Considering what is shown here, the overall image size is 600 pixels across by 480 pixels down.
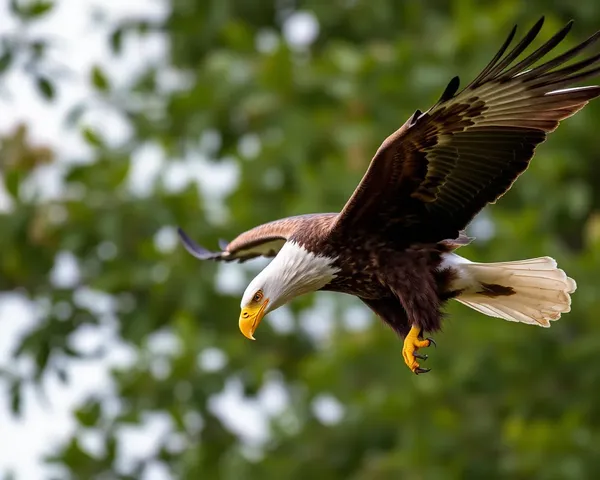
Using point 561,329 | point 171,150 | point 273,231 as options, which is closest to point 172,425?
point 171,150

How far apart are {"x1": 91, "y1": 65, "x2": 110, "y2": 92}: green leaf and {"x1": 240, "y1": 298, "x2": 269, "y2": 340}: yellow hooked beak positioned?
24.6 ft

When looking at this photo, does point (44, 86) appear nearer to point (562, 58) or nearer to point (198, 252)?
point (198, 252)

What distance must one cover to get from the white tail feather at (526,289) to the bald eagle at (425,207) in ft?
0.12

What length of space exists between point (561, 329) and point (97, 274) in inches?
174

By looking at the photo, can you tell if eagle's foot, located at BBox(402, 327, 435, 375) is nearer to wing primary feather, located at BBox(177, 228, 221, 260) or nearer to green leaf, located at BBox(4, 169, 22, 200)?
wing primary feather, located at BBox(177, 228, 221, 260)

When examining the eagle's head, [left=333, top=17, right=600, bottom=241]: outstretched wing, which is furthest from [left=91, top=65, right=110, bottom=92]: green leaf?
[left=333, top=17, right=600, bottom=241]: outstretched wing

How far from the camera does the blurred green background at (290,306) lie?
12.1m

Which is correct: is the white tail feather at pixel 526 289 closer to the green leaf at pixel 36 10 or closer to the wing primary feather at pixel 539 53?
the wing primary feather at pixel 539 53

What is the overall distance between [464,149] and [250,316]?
40.4 inches

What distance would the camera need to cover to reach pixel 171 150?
47.4 ft

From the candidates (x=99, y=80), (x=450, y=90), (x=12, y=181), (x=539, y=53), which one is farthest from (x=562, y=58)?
(x=99, y=80)

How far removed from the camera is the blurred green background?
12.1 meters

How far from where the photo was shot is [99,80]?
12.5 m

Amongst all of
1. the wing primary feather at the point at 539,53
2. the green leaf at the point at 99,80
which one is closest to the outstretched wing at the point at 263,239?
the wing primary feather at the point at 539,53
